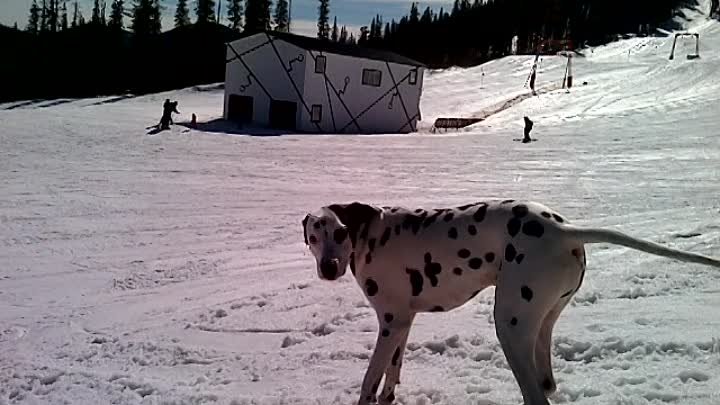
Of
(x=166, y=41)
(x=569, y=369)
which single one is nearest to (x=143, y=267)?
(x=569, y=369)

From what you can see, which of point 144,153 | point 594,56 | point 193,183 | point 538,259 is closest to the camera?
point 538,259

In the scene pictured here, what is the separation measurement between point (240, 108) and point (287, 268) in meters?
26.5

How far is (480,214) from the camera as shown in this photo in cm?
372

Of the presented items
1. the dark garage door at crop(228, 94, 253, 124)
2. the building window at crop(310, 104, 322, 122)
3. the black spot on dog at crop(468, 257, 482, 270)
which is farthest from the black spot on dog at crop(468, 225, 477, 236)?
the dark garage door at crop(228, 94, 253, 124)

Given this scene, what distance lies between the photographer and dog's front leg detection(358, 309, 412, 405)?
3971mm

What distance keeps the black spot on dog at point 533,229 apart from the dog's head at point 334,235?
961 mm

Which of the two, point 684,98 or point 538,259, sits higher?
point 684,98

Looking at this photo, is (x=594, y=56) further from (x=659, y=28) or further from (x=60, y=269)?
(x=60, y=269)

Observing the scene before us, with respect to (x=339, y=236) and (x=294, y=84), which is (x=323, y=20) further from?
(x=339, y=236)

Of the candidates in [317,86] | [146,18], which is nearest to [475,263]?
[317,86]

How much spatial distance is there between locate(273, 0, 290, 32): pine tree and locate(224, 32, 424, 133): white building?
3886cm

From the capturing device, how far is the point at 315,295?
23.4 feet

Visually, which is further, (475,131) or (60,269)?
(475,131)

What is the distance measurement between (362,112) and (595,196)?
831 inches
